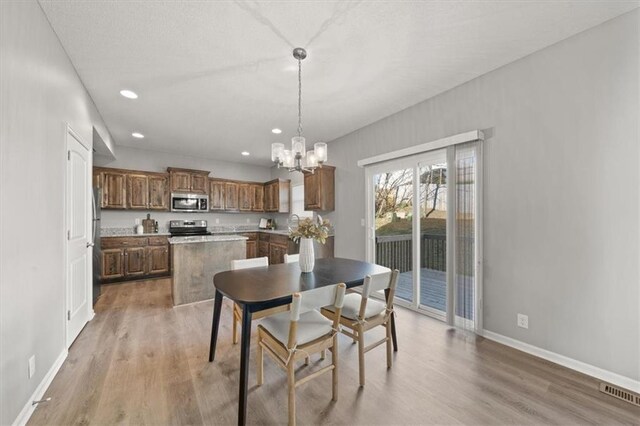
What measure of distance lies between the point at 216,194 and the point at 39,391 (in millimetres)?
4859

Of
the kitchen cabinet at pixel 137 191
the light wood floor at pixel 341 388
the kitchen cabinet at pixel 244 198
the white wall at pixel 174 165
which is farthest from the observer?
the kitchen cabinet at pixel 244 198

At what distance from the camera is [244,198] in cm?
676

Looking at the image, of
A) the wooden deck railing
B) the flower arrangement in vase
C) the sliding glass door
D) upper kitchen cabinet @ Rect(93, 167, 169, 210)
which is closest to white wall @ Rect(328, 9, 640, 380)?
the sliding glass door

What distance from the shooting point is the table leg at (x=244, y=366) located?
60.9 inches

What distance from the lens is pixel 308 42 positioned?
2203 millimetres

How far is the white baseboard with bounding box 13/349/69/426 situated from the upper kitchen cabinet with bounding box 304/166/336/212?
11.9 ft

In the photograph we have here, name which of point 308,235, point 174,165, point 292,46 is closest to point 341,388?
point 308,235

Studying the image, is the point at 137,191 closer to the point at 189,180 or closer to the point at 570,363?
the point at 189,180

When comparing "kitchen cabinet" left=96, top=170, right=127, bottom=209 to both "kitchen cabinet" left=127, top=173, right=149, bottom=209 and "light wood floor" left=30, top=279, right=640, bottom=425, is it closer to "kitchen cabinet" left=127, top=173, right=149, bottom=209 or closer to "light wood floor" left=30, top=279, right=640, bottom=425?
"kitchen cabinet" left=127, top=173, right=149, bottom=209

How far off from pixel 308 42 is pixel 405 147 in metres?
1.95

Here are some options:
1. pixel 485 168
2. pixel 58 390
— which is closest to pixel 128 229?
pixel 58 390

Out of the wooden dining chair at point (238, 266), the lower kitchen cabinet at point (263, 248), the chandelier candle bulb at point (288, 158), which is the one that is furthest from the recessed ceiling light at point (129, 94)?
the lower kitchen cabinet at point (263, 248)

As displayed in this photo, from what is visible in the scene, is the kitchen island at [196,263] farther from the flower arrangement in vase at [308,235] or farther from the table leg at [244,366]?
the table leg at [244,366]

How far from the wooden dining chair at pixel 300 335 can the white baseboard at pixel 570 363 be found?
1.89 m
